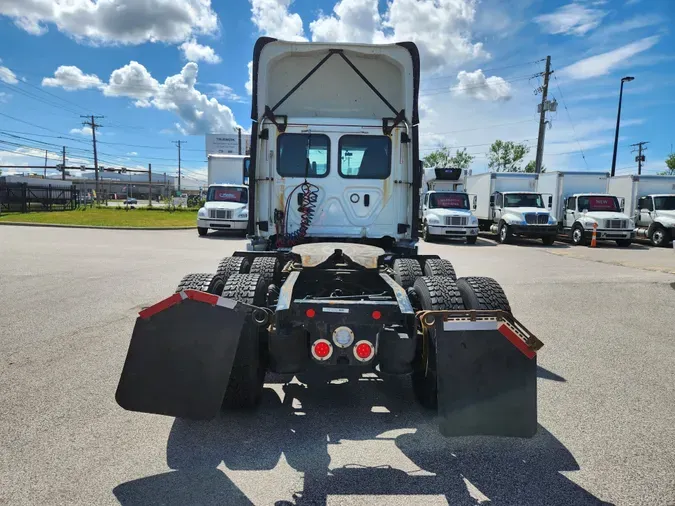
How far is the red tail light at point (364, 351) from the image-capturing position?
125 inches

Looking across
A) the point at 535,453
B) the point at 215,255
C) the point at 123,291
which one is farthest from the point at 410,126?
the point at 215,255

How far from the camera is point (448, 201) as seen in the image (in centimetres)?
2088

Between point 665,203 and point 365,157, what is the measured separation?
66.8ft

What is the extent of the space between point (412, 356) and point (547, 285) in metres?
7.72

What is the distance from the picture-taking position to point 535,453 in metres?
3.21

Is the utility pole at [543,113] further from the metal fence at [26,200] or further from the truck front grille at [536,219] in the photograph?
the metal fence at [26,200]

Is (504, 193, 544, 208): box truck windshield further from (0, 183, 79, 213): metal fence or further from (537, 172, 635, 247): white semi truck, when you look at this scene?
(0, 183, 79, 213): metal fence

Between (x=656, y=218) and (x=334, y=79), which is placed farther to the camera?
(x=656, y=218)

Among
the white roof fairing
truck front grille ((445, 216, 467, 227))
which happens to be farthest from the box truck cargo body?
the white roof fairing

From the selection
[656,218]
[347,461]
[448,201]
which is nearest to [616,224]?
[656,218]

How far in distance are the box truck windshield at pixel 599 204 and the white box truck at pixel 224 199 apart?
1488cm

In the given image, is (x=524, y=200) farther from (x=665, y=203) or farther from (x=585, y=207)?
(x=665, y=203)

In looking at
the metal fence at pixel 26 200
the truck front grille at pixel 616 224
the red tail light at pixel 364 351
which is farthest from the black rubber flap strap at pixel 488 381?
the metal fence at pixel 26 200

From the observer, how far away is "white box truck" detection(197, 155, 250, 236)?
19.8 m
